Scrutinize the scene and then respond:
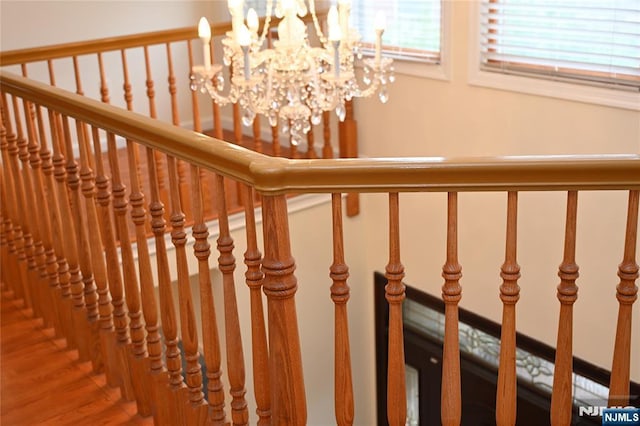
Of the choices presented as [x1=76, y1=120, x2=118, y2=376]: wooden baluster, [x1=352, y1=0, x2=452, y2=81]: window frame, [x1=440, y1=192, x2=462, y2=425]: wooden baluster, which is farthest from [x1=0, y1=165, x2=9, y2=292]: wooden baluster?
[x1=352, y1=0, x2=452, y2=81]: window frame

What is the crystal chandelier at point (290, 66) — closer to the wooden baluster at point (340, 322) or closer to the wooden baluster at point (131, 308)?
the wooden baluster at point (131, 308)

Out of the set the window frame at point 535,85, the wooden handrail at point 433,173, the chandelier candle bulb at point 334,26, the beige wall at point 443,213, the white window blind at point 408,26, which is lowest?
the beige wall at point 443,213

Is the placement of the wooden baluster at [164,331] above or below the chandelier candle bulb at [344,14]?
below

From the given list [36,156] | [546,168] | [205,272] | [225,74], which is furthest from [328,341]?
[546,168]

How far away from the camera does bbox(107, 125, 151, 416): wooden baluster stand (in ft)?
8.01

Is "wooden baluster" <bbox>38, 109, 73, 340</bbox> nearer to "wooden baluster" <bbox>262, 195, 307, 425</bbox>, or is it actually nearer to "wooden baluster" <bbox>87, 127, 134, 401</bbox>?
"wooden baluster" <bbox>87, 127, 134, 401</bbox>

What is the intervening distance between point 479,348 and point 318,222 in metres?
1.39

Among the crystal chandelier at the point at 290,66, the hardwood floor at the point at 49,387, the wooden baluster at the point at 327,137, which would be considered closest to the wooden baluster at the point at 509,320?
the hardwood floor at the point at 49,387

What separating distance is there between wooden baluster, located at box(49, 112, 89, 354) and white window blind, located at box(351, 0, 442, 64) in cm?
269

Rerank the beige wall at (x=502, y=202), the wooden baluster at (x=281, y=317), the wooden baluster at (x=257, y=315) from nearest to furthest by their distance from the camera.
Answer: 1. the wooden baluster at (x=281, y=317)
2. the wooden baluster at (x=257, y=315)
3. the beige wall at (x=502, y=202)

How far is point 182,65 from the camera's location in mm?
6441

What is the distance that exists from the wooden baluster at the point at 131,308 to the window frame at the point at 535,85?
2.62m

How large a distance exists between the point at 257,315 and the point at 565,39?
9.73 ft

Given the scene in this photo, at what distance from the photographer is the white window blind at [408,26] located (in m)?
4.92
